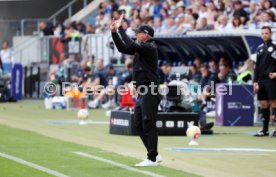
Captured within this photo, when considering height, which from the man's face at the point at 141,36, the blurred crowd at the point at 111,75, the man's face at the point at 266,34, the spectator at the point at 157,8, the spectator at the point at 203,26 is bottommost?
the blurred crowd at the point at 111,75

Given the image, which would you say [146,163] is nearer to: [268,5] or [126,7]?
[268,5]

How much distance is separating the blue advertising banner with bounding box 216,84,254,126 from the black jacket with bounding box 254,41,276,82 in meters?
3.83

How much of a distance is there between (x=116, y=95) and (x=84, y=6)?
31.7ft

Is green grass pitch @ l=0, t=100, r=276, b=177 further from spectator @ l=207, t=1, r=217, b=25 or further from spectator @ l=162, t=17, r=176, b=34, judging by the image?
spectator @ l=162, t=17, r=176, b=34

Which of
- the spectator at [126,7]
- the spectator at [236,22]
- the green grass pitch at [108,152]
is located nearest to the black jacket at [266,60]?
the green grass pitch at [108,152]

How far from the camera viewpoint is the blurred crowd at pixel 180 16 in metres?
27.2

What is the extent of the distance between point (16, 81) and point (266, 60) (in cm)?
1705

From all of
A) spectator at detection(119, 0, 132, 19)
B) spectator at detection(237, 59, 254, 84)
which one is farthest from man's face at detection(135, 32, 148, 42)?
spectator at detection(119, 0, 132, 19)

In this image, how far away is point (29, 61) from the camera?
37938mm

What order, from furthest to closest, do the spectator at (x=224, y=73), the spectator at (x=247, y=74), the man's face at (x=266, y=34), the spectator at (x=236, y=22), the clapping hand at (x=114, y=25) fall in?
the spectator at (x=236, y=22), the spectator at (x=224, y=73), the spectator at (x=247, y=74), the man's face at (x=266, y=34), the clapping hand at (x=114, y=25)

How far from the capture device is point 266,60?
60.8ft

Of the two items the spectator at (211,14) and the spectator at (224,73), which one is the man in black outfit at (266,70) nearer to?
the spectator at (224,73)

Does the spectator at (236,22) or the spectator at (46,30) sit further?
the spectator at (46,30)

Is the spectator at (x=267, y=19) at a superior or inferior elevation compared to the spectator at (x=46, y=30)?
inferior
